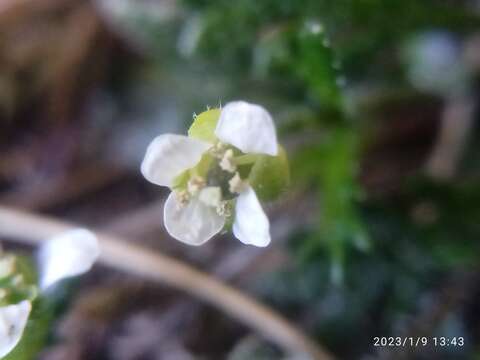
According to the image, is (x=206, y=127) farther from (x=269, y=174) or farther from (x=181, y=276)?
(x=181, y=276)

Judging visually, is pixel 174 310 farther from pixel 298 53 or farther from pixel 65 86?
pixel 65 86

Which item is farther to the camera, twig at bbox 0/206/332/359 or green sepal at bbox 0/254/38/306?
twig at bbox 0/206/332/359

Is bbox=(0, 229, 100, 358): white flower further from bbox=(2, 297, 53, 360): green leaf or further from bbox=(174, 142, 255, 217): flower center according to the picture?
bbox=(174, 142, 255, 217): flower center

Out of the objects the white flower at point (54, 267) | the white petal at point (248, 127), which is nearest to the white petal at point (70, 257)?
the white flower at point (54, 267)

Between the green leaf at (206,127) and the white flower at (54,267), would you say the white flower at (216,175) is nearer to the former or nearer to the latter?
the green leaf at (206,127)

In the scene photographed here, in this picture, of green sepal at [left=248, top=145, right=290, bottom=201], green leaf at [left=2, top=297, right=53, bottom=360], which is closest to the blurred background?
green leaf at [left=2, top=297, right=53, bottom=360]

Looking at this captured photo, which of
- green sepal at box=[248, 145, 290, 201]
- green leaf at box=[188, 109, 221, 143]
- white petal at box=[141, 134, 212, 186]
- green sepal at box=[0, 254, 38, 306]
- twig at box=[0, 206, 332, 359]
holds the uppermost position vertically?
twig at box=[0, 206, 332, 359]
